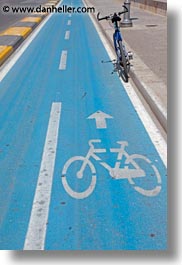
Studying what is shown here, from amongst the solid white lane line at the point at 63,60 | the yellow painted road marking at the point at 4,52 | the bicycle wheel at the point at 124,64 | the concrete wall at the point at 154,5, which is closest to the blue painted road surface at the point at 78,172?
the bicycle wheel at the point at 124,64

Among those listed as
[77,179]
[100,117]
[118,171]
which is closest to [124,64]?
[100,117]

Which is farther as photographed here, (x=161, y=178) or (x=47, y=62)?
(x=47, y=62)

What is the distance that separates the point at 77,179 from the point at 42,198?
55 centimetres

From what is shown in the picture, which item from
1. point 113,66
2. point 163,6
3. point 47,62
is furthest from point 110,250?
point 163,6

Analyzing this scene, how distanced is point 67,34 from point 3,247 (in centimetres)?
1548

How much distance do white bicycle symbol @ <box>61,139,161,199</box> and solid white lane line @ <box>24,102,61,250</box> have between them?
0.22 meters

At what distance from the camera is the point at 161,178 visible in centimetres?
450

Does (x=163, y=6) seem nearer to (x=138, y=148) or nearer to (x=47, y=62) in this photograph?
(x=47, y=62)

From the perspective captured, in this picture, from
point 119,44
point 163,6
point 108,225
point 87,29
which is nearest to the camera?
point 108,225

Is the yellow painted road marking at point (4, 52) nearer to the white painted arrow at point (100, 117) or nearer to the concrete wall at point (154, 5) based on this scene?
the white painted arrow at point (100, 117)

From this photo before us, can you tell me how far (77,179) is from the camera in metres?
4.48

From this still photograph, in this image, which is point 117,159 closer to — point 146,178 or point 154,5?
point 146,178

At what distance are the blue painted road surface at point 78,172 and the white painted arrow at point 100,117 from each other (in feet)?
0.06

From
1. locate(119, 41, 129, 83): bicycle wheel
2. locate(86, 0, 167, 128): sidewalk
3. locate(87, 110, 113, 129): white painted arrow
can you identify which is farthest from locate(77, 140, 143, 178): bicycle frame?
locate(119, 41, 129, 83): bicycle wheel
